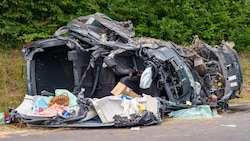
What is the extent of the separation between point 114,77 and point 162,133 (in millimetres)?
2595

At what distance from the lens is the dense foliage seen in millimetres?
11578

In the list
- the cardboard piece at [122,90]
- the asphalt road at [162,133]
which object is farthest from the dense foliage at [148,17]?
the asphalt road at [162,133]

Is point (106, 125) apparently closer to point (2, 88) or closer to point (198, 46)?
point (198, 46)

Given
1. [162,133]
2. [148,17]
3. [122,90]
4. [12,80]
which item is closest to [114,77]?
[122,90]

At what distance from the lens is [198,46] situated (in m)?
9.80

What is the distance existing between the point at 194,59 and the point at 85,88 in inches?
97.4

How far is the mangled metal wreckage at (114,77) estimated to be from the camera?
7.30 m

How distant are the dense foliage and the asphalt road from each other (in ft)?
16.9

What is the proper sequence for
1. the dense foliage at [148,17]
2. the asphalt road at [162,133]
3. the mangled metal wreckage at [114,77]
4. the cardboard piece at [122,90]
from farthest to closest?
the dense foliage at [148,17] < the cardboard piece at [122,90] < the mangled metal wreckage at [114,77] < the asphalt road at [162,133]

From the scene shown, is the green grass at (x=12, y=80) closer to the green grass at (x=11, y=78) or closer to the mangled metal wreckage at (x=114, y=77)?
the green grass at (x=11, y=78)

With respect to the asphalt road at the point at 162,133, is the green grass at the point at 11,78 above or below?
above

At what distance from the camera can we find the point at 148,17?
13.5m

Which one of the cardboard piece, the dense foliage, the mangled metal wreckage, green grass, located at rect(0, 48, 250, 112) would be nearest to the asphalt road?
the mangled metal wreckage

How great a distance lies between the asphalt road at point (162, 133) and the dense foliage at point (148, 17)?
5.16m
